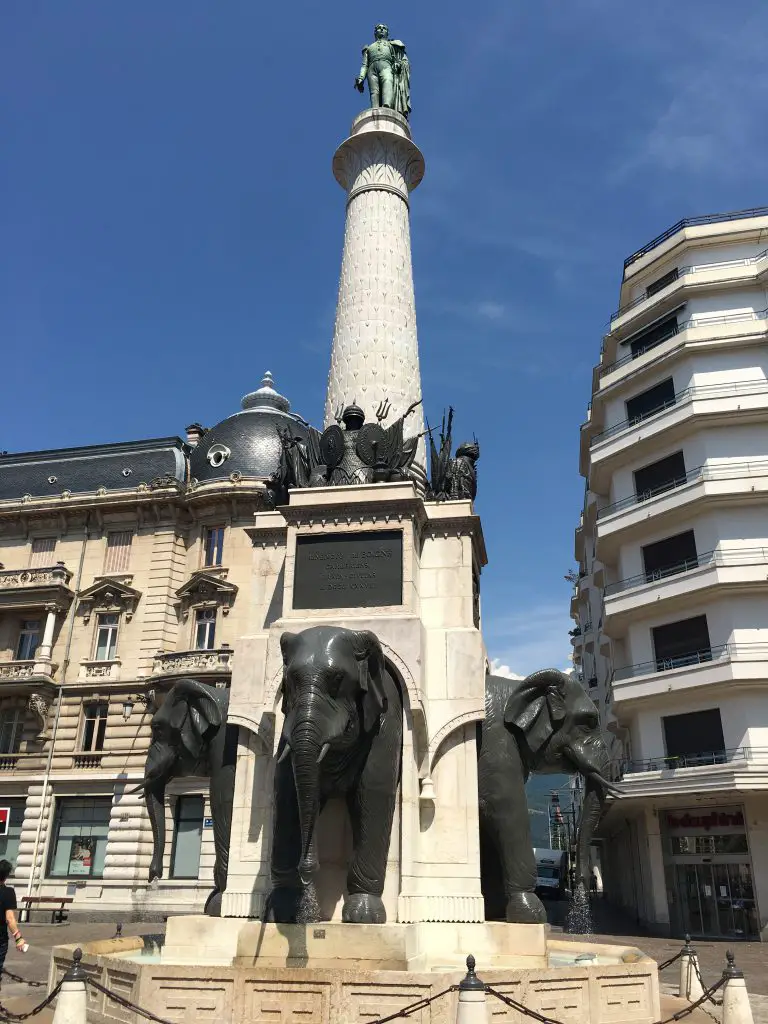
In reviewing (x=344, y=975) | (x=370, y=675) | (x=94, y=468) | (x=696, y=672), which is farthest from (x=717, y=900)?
(x=94, y=468)

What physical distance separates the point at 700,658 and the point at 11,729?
29.1m

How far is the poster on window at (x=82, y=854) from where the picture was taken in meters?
33.7

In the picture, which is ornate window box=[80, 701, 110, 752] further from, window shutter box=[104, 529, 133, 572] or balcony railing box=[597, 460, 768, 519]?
balcony railing box=[597, 460, 768, 519]

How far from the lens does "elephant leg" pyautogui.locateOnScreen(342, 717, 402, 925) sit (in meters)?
8.42

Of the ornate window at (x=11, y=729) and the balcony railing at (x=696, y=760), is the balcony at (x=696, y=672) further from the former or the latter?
the ornate window at (x=11, y=729)

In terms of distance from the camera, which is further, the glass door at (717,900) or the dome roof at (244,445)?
the dome roof at (244,445)

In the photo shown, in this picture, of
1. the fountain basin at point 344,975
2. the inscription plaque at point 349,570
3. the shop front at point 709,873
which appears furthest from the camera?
the shop front at point 709,873

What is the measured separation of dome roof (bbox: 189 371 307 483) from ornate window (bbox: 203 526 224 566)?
111 inches

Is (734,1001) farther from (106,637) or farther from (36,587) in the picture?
(36,587)

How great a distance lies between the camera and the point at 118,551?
39312 millimetres

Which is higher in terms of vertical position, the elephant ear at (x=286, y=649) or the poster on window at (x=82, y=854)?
the elephant ear at (x=286, y=649)

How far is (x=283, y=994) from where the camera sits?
728 cm

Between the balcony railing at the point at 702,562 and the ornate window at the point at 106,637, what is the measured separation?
866 inches

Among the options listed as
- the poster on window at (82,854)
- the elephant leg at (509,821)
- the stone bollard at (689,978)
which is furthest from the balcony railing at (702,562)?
the poster on window at (82,854)
